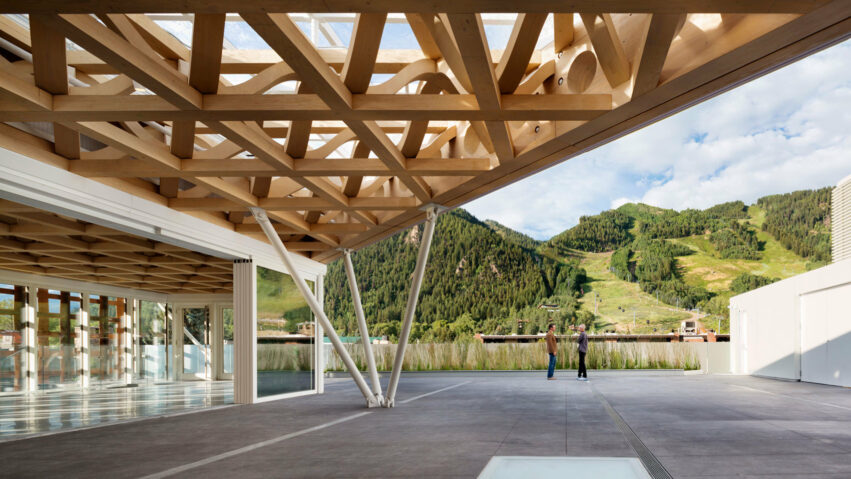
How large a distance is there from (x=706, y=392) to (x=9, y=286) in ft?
57.5

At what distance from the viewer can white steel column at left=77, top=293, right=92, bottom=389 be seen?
21875 millimetres

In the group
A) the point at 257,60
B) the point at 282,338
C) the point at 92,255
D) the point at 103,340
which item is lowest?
the point at 103,340

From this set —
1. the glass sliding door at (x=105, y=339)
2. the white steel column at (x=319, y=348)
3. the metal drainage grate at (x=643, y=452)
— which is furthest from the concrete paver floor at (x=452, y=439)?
the glass sliding door at (x=105, y=339)

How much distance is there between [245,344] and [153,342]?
13.4 m

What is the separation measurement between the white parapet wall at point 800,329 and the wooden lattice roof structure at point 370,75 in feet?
33.2

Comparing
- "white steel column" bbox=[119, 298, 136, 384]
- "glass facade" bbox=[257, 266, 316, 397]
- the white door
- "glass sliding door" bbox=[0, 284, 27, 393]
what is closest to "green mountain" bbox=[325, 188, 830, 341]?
"white steel column" bbox=[119, 298, 136, 384]

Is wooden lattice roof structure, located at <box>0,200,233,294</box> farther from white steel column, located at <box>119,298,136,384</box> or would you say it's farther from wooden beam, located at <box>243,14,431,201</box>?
wooden beam, located at <box>243,14,431,201</box>

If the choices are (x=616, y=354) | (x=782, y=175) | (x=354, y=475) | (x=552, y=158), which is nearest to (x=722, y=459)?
(x=354, y=475)

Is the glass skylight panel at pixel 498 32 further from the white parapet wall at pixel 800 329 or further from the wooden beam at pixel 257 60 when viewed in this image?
the white parapet wall at pixel 800 329

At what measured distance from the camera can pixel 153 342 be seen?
25.3 metres

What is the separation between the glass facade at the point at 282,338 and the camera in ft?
46.3

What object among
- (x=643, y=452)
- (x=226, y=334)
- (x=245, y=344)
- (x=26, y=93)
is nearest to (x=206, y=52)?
(x=26, y=93)

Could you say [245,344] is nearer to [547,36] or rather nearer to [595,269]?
[547,36]

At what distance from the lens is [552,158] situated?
329 inches
